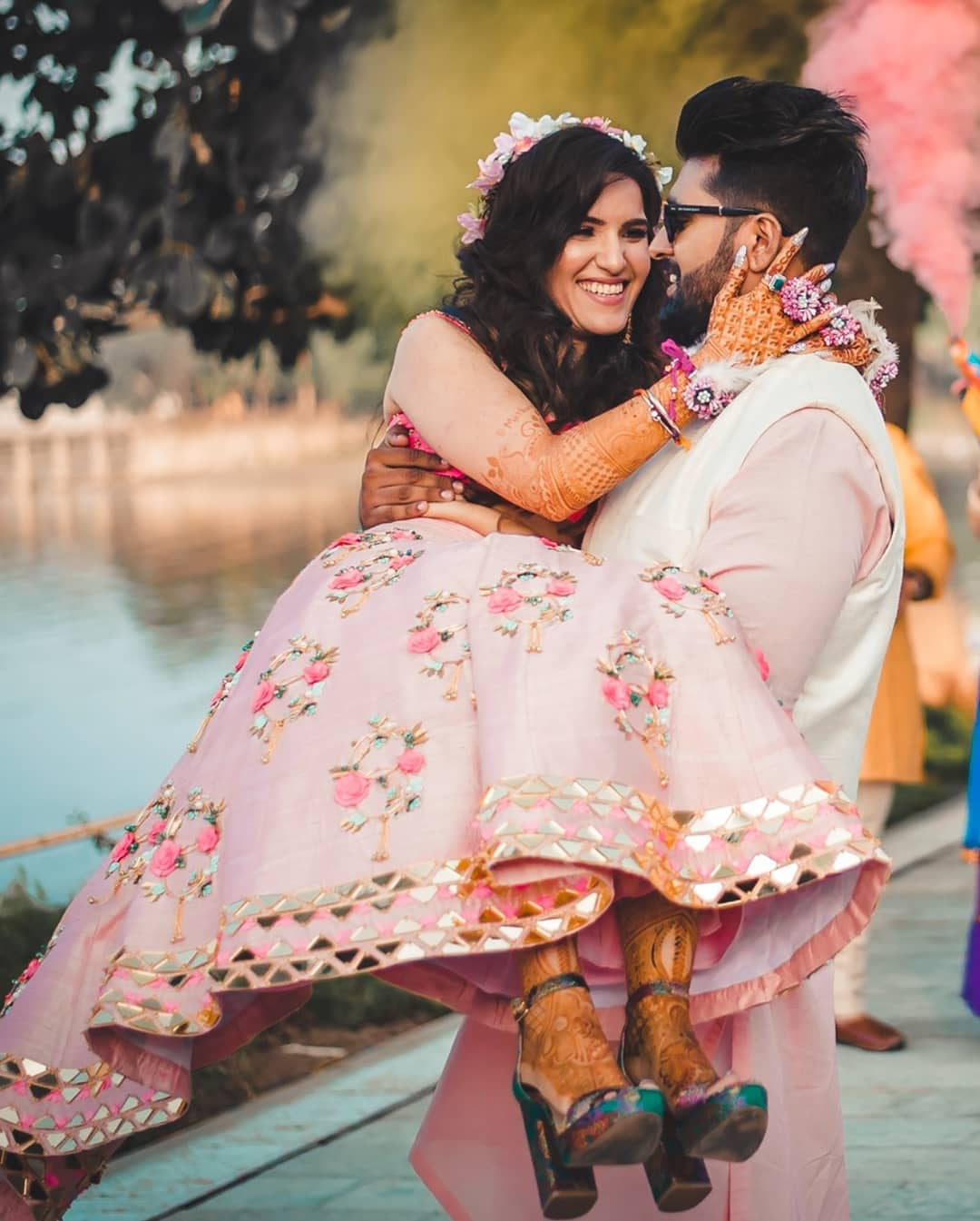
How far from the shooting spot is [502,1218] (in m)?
2.66

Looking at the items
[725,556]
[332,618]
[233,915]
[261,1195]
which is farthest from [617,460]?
[261,1195]

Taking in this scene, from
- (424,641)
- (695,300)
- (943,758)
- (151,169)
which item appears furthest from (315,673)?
(943,758)

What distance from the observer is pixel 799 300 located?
2529mm

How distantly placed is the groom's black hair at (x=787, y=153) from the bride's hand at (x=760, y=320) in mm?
136

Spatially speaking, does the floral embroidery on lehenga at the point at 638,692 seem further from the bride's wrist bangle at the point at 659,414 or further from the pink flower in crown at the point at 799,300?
the pink flower in crown at the point at 799,300

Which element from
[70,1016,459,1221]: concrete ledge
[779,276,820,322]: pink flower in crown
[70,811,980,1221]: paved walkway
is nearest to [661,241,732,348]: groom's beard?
[779,276,820,322]: pink flower in crown

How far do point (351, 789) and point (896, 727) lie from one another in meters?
3.09

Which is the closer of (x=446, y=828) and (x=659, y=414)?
(x=446, y=828)

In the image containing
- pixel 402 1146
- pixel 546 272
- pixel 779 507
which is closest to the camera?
pixel 779 507

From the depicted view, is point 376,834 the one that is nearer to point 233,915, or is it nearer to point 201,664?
point 233,915

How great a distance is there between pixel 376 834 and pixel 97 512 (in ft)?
9.96

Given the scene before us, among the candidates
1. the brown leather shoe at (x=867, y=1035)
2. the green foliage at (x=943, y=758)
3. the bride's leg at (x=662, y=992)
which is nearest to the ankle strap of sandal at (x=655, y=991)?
the bride's leg at (x=662, y=992)

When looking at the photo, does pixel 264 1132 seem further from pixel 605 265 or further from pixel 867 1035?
pixel 605 265

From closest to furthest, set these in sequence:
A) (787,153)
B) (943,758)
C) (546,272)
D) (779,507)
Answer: (779,507)
(787,153)
(546,272)
(943,758)
